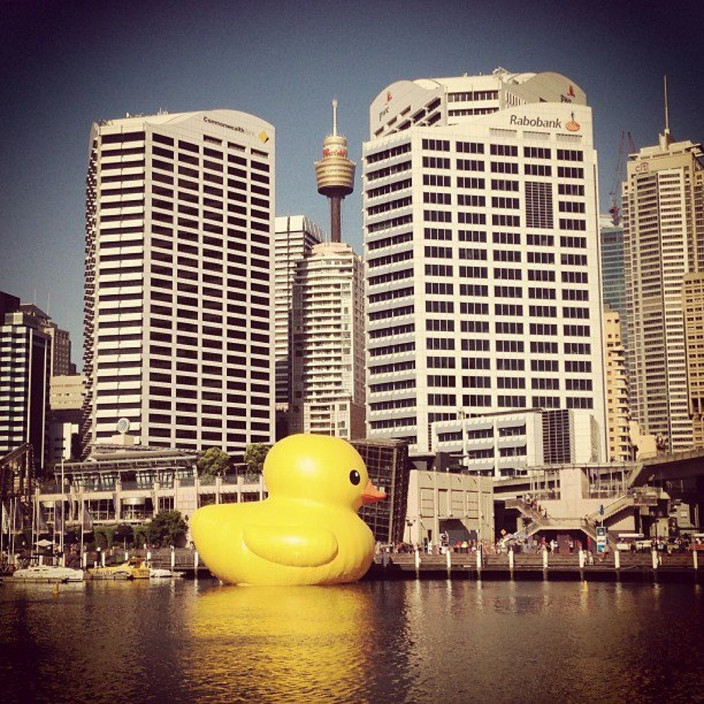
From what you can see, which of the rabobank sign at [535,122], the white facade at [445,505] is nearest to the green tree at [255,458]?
the white facade at [445,505]

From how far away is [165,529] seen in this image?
4921 inches

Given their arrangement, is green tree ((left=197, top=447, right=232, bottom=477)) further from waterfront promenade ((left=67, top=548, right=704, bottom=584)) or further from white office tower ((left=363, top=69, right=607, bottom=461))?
waterfront promenade ((left=67, top=548, right=704, bottom=584))

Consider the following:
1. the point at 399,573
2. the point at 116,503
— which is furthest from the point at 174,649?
the point at 116,503

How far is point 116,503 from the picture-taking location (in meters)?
155

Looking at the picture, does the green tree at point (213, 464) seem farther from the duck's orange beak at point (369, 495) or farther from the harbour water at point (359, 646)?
the duck's orange beak at point (369, 495)

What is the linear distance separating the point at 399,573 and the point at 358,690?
158ft

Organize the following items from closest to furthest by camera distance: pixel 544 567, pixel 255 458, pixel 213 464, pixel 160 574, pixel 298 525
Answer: pixel 298 525 → pixel 544 567 → pixel 160 574 → pixel 213 464 → pixel 255 458

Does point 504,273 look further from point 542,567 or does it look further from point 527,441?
point 542,567

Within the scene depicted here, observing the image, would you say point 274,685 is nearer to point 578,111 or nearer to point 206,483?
point 206,483

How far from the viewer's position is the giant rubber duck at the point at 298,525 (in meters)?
63.2

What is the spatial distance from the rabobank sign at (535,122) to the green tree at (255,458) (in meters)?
70.2

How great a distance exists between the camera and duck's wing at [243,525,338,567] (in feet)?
206

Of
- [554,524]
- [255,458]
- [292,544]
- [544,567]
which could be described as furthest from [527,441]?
[292,544]

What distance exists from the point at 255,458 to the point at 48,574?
7708cm
